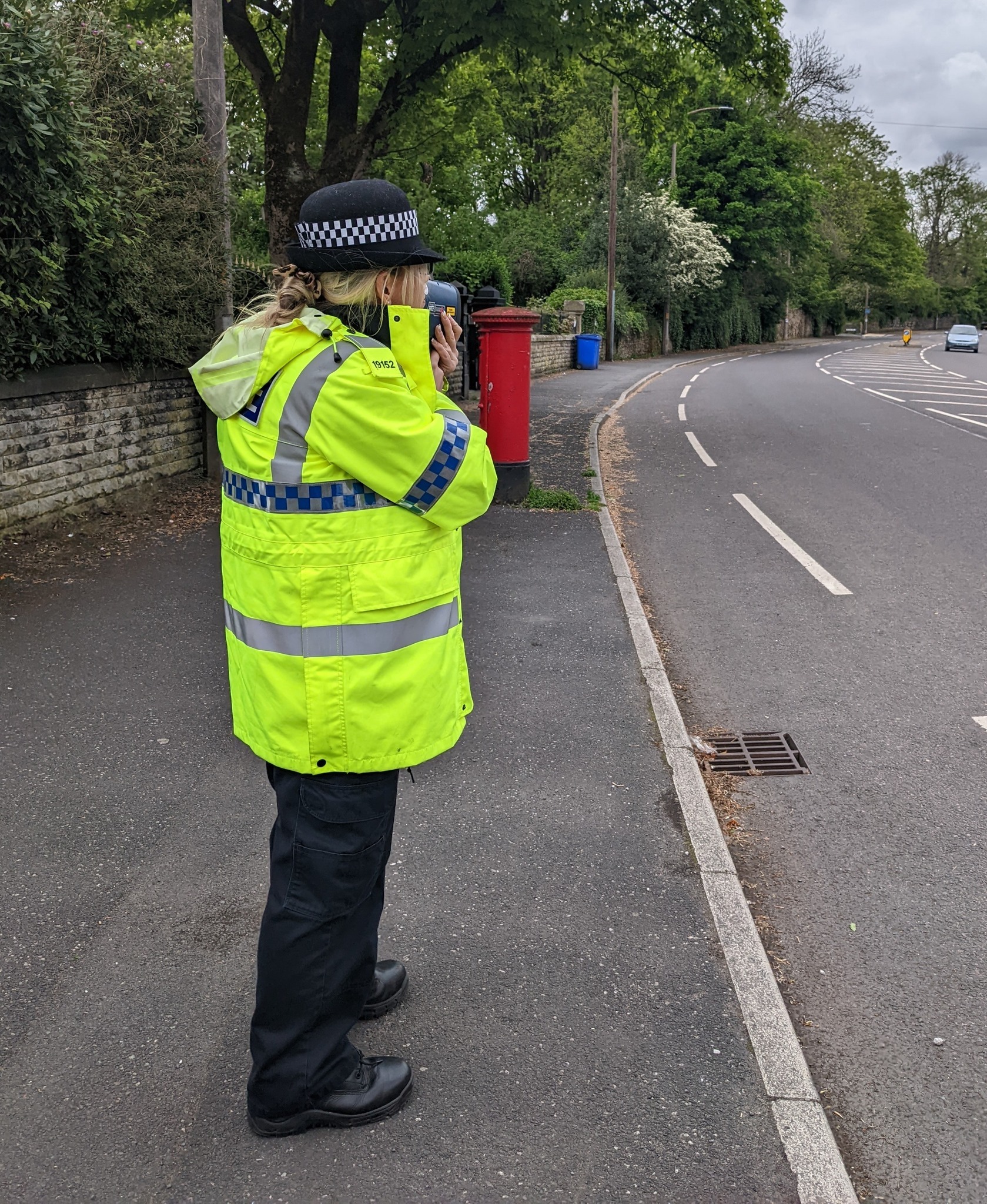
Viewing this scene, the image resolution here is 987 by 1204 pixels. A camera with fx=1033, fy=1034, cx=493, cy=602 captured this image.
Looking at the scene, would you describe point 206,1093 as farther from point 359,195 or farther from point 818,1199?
point 359,195

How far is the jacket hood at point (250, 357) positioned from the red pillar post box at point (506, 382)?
7334mm

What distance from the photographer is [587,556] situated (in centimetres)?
807

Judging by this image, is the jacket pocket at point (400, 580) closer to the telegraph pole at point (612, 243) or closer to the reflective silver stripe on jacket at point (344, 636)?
the reflective silver stripe on jacket at point (344, 636)

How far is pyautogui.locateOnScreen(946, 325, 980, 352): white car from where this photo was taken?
51562mm

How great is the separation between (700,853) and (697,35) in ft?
47.5

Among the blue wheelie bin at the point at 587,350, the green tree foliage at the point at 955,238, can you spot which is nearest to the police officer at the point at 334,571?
the blue wheelie bin at the point at 587,350

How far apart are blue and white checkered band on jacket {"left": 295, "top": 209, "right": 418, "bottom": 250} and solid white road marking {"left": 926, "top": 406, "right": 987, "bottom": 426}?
16.4m

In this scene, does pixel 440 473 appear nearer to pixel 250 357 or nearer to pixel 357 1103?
pixel 250 357

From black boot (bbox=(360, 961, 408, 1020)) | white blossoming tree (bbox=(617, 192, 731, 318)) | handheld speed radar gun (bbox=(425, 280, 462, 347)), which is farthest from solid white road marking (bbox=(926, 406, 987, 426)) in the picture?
white blossoming tree (bbox=(617, 192, 731, 318))

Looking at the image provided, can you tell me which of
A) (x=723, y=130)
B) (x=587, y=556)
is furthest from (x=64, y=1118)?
(x=723, y=130)

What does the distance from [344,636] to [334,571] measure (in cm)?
14

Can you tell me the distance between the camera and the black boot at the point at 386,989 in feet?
9.05

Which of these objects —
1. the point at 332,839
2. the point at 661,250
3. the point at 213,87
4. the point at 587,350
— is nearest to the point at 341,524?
the point at 332,839

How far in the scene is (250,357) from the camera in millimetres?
2090
